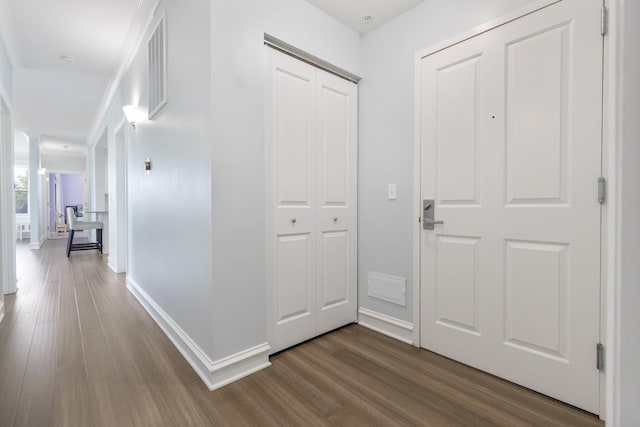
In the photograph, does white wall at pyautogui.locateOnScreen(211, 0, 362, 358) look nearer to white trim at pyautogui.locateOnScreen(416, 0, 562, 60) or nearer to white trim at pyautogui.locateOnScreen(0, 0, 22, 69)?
white trim at pyautogui.locateOnScreen(416, 0, 562, 60)

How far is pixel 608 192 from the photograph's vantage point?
1.56 ft

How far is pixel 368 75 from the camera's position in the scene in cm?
241

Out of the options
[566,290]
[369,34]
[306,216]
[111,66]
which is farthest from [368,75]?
[111,66]

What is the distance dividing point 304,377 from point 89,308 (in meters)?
2.37

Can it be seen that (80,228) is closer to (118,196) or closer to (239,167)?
(118,196)

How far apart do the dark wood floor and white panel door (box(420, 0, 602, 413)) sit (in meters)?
0.19

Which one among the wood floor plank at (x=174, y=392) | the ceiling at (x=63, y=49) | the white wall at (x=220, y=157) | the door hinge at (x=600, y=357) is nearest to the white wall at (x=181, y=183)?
the white wall at (x=220, y=157)

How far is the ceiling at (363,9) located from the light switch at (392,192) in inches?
49.7

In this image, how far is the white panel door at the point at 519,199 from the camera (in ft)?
4.62

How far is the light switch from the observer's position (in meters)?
2.22

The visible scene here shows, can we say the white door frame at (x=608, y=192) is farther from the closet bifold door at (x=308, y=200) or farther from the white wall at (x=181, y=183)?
the white wall at (x=181, y=183)

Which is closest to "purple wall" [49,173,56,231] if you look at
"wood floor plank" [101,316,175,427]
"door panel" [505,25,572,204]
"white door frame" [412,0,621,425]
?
"wood floor plank" [101,316,175,427]

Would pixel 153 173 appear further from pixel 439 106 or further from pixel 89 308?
pixel 439 106

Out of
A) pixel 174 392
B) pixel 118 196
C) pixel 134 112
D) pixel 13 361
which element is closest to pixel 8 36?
pixel 134 112
